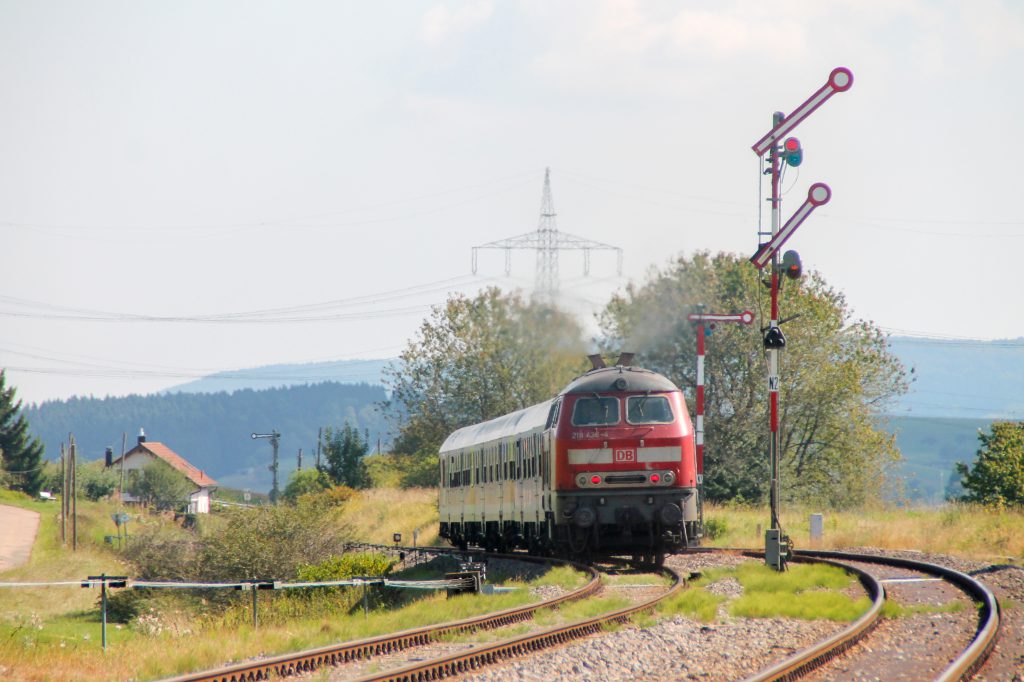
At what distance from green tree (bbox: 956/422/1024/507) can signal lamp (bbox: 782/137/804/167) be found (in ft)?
81.9

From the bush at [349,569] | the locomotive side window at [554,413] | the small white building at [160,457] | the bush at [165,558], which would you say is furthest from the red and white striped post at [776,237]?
the small white building at [160,457]

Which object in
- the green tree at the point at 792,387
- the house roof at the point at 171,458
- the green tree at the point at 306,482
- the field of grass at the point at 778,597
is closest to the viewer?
the field of grass at the point at 778,597

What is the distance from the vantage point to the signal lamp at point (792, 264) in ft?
65.4

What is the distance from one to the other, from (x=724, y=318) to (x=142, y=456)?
143461 mm

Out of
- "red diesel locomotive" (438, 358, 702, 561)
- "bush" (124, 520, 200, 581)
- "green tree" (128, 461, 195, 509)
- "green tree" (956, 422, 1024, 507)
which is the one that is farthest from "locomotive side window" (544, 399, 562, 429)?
"green tree" (128, 461, 195, 509)

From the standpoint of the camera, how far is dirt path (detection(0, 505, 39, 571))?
54.2 m

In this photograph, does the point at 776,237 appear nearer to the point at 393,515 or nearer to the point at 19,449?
the point at 393,515

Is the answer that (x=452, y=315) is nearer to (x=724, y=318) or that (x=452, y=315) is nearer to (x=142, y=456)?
(x=724, y=318)

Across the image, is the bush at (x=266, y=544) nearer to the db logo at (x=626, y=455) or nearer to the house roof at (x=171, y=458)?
the db logo at (x=626, y=455)

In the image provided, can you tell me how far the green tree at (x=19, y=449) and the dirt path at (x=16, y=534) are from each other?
16.7 meters

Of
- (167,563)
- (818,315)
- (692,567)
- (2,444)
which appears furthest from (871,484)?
(2,444)

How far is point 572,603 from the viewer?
52.3ft

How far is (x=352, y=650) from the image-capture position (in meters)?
11.9

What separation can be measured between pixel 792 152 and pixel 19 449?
9214 centimetres
